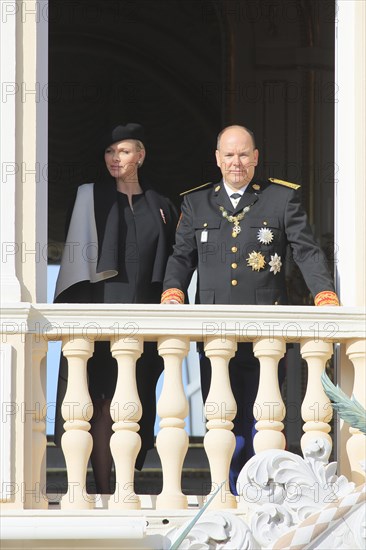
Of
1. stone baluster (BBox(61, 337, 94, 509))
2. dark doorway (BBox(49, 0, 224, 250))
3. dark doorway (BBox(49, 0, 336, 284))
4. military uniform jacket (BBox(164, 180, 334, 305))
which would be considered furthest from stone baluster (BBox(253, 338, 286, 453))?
dark doorway (BBox(49, 0, 224, 250))

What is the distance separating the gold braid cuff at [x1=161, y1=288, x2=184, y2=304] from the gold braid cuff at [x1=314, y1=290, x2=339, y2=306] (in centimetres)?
60

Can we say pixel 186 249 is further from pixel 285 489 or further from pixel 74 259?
pixel 285 489

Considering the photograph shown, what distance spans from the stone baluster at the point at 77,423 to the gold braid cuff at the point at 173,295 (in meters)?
0.46

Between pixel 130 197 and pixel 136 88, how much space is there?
15.0 feet

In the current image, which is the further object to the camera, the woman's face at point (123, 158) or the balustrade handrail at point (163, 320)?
the woman's face at point (123, 158)

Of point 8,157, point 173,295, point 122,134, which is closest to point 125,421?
point 173,295

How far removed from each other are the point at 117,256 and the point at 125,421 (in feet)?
3.25

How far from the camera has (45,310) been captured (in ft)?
26.3

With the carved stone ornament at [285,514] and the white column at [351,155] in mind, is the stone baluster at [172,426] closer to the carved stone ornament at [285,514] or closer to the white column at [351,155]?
the carved stone ornament at [285,514]

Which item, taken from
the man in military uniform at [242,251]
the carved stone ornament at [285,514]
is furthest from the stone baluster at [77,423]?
the man in military uniform at [242,251]

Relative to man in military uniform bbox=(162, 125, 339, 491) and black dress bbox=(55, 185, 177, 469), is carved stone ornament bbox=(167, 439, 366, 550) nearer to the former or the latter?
man in military uniform bbox=(162, 125, 339, 491)

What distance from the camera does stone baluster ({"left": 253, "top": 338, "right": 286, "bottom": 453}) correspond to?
800cm

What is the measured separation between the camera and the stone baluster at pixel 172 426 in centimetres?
796

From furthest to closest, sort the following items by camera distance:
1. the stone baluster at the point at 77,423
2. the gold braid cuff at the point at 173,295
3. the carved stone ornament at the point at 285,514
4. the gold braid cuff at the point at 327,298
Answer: the gold braid cuff at the point at 173,295, the gold braid cuff at the point at 327,298, the stone baluster at the point at 77,423, the carved stone ornament at the point at 285,514
